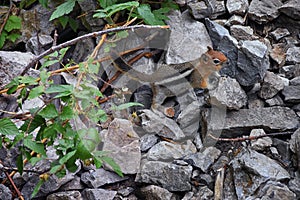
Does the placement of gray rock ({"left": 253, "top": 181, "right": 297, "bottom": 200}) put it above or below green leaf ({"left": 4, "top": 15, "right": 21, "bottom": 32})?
below

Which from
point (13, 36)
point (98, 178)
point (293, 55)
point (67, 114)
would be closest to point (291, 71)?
point (293, 55)

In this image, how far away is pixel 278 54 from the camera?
5.87 feet

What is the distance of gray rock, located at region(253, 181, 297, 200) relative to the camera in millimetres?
1309

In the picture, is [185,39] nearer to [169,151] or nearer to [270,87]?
[270,87]

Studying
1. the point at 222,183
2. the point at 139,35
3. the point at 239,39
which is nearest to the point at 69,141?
the point at 222,183

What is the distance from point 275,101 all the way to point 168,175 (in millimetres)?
509

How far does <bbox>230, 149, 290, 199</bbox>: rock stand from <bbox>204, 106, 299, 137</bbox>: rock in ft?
0.51

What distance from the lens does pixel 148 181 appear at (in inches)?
59.7

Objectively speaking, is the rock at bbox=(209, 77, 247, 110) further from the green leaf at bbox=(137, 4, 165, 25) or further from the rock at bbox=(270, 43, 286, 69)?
the green leaf at bbox=(137, 4, 165, 25)

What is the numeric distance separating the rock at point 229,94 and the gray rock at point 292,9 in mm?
436

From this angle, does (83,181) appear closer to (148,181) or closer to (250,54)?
(148,181)

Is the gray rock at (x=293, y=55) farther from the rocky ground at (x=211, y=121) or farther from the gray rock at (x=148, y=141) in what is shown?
the gray rock at (x=148, y=141)

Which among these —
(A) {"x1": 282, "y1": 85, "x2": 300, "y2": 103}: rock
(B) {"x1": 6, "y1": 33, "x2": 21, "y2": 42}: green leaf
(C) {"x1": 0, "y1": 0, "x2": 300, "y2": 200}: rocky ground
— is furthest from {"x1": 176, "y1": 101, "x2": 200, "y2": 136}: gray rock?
(B) {"x1": 6, "y1": 33, "x2": 21, "y2": 42}: green leaf

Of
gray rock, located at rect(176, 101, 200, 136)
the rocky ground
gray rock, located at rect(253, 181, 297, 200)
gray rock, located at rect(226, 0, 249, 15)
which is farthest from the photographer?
gray rock, located at rect(226, 0, 249, 15)
